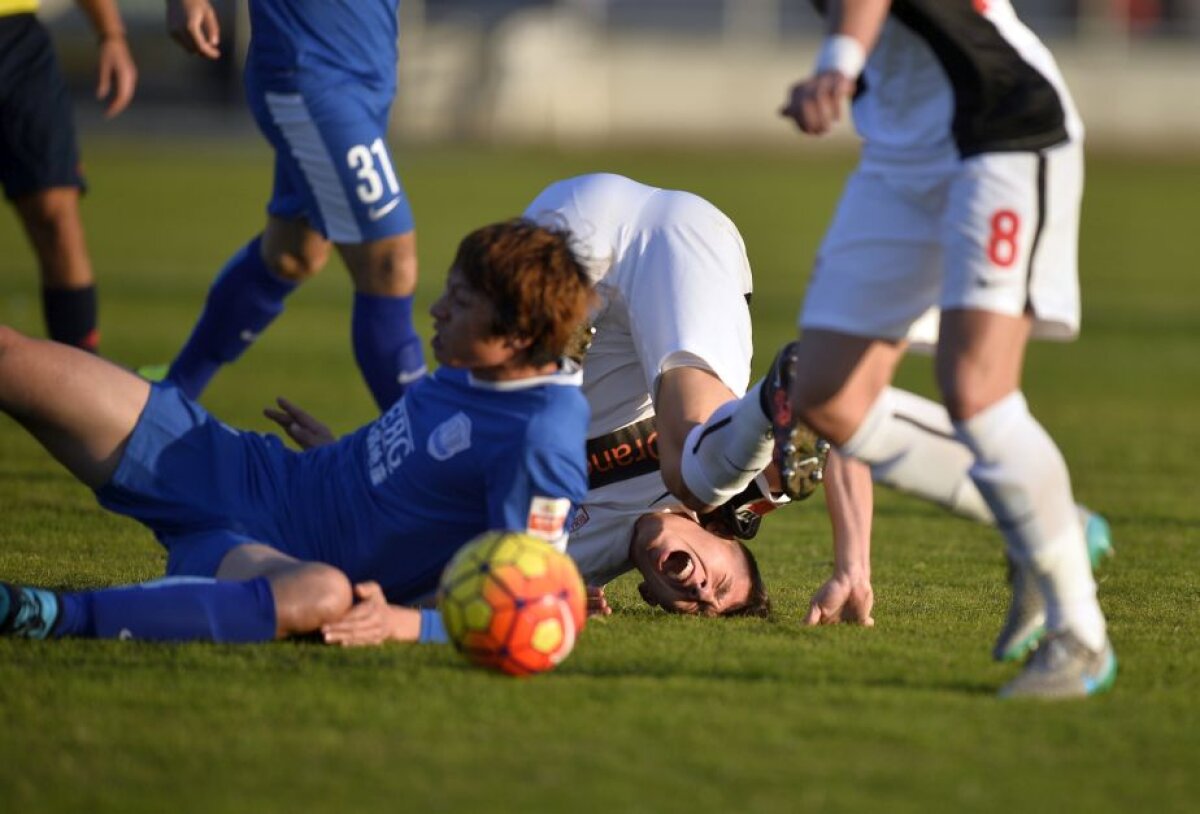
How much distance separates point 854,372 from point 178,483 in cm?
171

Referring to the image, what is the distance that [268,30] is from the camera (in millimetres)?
6578

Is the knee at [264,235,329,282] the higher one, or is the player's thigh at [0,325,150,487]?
the player's thigh at [0,325,150,487]

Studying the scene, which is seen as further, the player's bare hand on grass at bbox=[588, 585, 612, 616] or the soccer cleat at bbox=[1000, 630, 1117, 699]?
the player's bare hand on grass at bbox=[588, 585, 612, 616]

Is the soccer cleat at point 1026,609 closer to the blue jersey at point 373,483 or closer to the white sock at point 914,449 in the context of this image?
the white sock at point 914,449

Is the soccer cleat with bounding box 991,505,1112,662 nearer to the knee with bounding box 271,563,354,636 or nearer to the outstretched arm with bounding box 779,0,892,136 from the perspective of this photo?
the outstretched arm with bounding box 779,0,892,136

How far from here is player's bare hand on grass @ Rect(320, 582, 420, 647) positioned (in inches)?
177

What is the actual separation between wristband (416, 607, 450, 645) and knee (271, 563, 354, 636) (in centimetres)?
23

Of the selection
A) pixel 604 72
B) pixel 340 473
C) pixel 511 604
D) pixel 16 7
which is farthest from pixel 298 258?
pixel 604 72

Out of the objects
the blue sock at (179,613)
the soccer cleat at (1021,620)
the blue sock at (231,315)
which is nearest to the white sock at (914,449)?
the soccer cleat at (1021,620)

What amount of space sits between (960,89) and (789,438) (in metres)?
1.06

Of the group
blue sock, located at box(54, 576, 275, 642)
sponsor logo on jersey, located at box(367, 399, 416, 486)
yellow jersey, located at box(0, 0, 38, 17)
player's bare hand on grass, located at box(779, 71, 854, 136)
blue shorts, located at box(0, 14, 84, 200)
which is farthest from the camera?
yellow jersey, located at box(0, 0, 38, 17)

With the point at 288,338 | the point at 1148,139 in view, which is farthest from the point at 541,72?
the point at 288,338

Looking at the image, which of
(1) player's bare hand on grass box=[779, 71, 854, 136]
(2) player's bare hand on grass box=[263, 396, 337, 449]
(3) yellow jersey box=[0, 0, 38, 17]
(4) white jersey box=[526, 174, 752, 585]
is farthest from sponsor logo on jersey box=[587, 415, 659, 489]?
(3) yellow jersey box=[0, 0, 38, 17]

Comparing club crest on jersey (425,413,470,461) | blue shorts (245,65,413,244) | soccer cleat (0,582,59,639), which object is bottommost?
soccer cleat (0,582,59,639)
